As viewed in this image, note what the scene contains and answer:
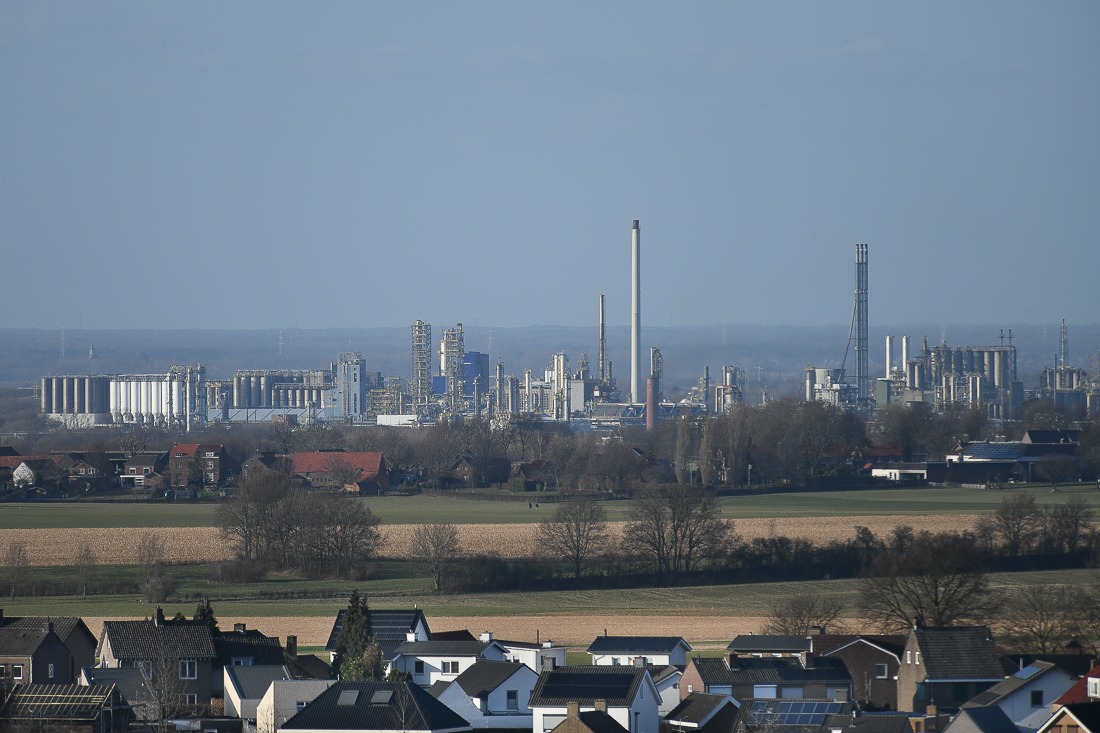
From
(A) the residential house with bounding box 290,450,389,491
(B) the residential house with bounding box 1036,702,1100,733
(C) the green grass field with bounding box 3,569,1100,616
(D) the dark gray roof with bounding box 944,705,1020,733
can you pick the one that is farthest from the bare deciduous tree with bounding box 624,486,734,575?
(A) the residential house with bounding box 290,450,389,491

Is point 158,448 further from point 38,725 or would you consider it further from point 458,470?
point 38,725

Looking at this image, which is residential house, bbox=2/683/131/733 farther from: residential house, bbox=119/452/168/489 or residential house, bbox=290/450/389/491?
residential house, bbox=119/452/168/489

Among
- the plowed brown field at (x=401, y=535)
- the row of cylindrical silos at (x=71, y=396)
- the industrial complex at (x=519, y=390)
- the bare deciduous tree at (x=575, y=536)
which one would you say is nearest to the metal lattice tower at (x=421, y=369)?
the industrial complex at (x=519, y=390)

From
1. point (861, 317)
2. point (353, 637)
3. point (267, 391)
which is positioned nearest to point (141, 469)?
point (353, 637)

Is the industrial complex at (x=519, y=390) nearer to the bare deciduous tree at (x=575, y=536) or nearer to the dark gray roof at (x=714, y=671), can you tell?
the bare deciduous tree at (x=575, y=536)

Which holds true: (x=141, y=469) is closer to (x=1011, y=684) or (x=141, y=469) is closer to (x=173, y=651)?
(x=173, y=651)

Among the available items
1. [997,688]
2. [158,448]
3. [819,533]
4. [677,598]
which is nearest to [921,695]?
[997,688]
